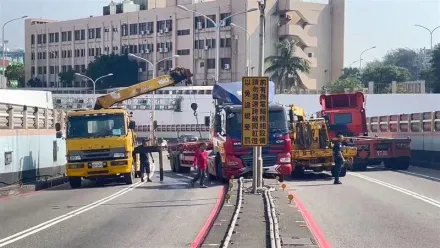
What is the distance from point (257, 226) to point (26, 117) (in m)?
19.3

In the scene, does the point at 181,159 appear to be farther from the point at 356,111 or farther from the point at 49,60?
the point at 49,60

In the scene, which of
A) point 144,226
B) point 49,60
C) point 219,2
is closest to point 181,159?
point 144,226

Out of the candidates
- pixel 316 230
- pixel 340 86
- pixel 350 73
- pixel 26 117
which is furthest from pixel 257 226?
pixel 350 73

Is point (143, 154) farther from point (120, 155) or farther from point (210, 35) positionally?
point (210, 35)

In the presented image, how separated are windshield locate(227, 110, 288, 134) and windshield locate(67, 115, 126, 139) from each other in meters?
4.08

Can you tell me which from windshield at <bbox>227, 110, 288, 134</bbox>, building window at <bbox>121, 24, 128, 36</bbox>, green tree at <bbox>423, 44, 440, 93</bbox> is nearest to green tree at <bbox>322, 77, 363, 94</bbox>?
green tree at <bbox>423, 44, 440, 93</bbox>

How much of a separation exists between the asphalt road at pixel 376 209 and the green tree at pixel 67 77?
80.5 metres

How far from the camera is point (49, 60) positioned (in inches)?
4525

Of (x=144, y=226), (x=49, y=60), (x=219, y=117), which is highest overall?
(x=49, y=60)

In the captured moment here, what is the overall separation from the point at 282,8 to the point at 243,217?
7578 centimetres

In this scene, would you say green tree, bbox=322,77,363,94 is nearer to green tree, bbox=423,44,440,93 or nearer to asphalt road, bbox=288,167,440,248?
green tree, bbox=423,44,440,93

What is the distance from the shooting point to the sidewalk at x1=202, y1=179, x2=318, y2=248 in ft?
41.8

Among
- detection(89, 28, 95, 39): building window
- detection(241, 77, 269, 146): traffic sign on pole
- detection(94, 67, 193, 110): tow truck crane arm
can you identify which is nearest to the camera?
detection(241, 77, 269, 146): traffic sign on pole

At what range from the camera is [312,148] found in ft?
99.0
